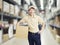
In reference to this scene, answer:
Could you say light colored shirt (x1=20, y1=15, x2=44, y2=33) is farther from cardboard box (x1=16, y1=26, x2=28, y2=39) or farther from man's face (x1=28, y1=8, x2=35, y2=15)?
cardboard box (x1=16, y1=26, x2=28, y2=39)

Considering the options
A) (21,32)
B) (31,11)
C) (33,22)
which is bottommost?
(21,32)

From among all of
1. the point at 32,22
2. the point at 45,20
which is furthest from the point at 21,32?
the point at 45,20

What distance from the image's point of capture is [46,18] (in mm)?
2447

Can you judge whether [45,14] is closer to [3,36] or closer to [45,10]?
[45,10]

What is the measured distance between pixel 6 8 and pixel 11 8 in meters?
0.10

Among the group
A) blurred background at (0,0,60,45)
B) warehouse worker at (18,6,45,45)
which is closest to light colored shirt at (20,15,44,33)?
warehouse worker at (18,6,45,45)

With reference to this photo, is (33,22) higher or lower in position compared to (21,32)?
higher

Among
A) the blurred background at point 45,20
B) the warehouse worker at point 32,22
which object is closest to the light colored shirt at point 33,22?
the warehouse worker at point 32,22

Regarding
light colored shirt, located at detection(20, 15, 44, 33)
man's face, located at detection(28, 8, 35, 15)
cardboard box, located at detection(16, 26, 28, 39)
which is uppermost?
man's face, located at detection(28, 8, 35, 15)

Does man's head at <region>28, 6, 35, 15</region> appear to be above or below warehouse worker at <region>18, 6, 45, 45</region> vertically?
above

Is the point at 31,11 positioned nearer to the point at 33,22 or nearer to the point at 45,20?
the point at 33,22

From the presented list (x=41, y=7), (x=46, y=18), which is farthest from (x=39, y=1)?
(x=46, y=18)

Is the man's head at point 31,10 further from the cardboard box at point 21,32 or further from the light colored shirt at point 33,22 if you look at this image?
the cardboard box at point 21,32

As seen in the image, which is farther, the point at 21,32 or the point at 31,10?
the point at 21,32
